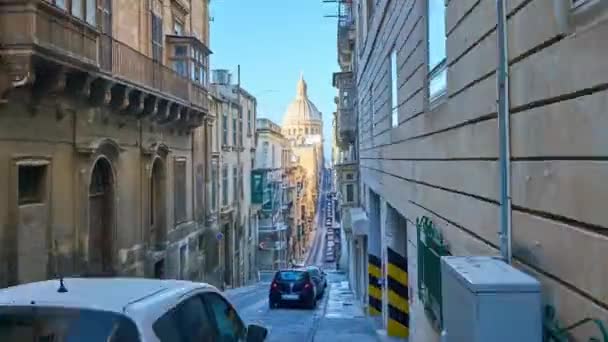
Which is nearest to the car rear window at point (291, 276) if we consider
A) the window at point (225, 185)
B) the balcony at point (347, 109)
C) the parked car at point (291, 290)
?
the parked car at point (291, 290)

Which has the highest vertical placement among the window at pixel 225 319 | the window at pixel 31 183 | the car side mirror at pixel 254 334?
the window at pixel 31 183

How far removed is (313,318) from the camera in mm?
19891

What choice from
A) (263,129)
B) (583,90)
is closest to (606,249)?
(583,90)

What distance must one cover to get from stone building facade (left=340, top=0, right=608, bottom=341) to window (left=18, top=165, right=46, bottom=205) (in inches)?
268

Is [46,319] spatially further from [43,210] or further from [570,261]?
[43,210]

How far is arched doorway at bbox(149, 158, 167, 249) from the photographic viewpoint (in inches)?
776

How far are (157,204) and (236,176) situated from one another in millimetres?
16172

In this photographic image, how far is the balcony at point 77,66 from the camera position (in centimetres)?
1035

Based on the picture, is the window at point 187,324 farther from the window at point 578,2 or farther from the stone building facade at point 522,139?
the window at point 578,2

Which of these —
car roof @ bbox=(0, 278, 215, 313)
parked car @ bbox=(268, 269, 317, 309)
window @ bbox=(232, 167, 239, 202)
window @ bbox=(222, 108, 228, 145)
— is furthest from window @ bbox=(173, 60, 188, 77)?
car roof @ bbox=(0, 278, 215, 313)

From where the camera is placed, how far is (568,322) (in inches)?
119

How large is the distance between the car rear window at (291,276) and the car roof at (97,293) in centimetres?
1947

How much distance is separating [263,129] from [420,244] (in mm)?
45838

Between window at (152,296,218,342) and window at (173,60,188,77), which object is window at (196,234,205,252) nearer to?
window at (173,60,188,77)
